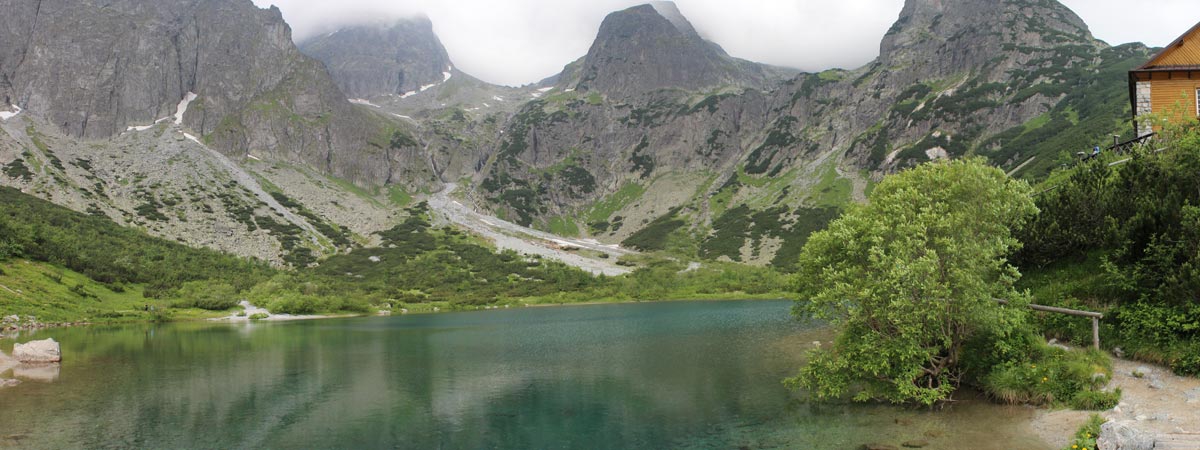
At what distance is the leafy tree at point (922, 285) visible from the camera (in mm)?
26703

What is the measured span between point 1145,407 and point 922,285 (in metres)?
8.20

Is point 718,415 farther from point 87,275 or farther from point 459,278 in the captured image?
point 459,278

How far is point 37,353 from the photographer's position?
5444 cm

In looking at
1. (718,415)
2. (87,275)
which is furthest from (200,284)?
(718,415)

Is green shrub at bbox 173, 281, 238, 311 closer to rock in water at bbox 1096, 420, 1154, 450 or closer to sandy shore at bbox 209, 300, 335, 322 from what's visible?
sandy shore at bbox 209, 300, 335, 322

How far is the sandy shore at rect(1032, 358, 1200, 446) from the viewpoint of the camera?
19.4m

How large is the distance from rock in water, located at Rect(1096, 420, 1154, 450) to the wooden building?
93.8ft

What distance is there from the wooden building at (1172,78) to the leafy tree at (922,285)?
1769cm

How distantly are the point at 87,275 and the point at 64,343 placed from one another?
69.1m

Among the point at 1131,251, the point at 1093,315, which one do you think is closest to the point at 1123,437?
the point at 1093,315

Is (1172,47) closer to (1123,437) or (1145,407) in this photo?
(1145,407)

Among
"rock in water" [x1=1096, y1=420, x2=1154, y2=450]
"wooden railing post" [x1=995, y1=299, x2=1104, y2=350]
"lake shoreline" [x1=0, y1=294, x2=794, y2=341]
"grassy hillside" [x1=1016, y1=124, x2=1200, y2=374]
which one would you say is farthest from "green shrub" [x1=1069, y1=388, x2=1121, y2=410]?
"lake shoreline" [x1=0, y1=294, x2=794, y2=341]

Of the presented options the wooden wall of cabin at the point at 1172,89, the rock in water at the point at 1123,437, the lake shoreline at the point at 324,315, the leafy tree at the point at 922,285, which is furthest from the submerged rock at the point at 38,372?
the wooden wall of cabin at the point at 1172,89

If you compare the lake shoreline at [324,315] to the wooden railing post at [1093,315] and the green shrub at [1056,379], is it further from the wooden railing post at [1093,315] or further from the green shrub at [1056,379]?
the wooden railing post at [1093,315]
